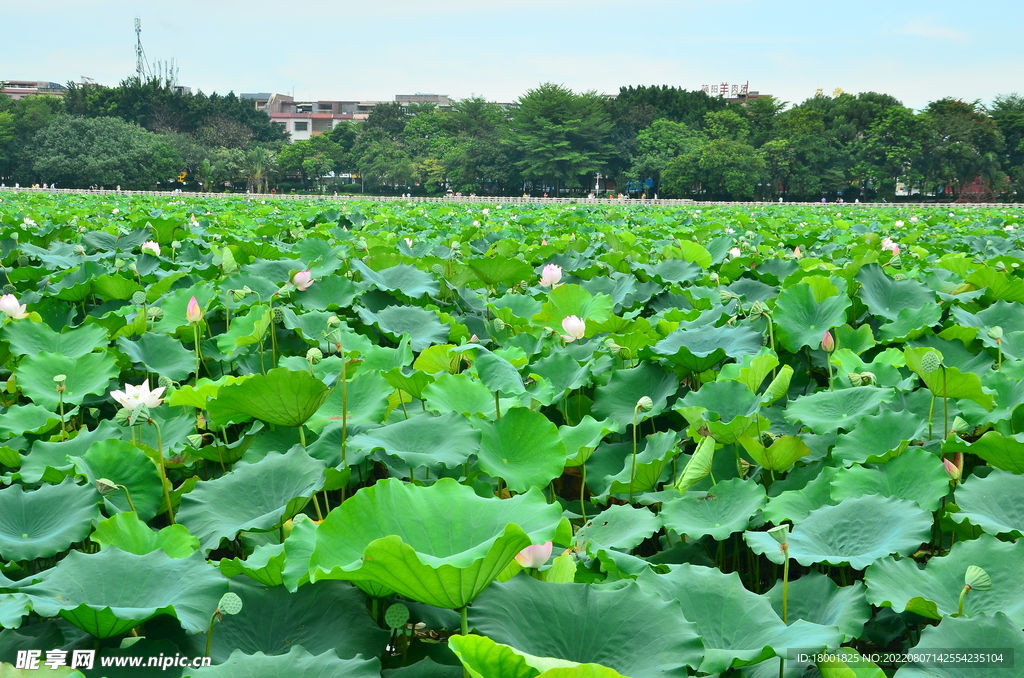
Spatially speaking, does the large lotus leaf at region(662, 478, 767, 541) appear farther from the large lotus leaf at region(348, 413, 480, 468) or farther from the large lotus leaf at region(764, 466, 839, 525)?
the large lotus leaf at region(348, 413, 480, 468)

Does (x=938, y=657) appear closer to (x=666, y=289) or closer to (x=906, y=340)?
(x=906, y=340)

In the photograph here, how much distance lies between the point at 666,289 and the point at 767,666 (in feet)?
6.23

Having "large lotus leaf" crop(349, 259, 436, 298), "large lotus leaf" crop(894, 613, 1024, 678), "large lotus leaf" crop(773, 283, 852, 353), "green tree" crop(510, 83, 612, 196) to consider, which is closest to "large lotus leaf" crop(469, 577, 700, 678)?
"large lotus leaf" crop(894, 613, 1024, 678)

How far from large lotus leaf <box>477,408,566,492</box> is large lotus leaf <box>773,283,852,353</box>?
3.01 ft

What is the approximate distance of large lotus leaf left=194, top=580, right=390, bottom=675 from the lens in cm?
87

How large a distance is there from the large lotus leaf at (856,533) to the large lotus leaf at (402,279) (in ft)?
5.34

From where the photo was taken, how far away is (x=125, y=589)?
2.93 feet

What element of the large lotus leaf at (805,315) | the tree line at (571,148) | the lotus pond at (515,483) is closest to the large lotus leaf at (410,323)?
the lotus pond at (515,483)

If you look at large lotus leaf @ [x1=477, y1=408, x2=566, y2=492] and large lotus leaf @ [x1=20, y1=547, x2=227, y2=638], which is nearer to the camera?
large lotus leaf @ [x1=20, y1=547, x2=227, y2=638]

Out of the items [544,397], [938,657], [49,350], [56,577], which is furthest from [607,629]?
[49,350]

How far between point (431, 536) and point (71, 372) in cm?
137

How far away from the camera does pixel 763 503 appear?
125 cm

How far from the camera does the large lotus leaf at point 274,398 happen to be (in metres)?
1.24

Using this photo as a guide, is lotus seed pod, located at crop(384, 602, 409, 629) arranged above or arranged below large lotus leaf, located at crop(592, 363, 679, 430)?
below
